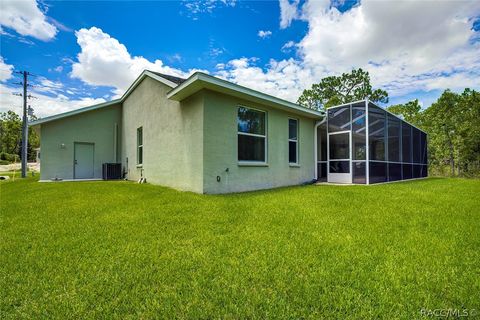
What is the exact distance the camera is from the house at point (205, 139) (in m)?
7.00

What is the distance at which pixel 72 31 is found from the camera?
10750 mm

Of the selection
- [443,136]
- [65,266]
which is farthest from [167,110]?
[443,136]

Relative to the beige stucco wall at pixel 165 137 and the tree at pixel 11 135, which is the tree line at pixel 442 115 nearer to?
the beige stucco wall at pixel 165 137

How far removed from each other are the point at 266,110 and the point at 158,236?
20.0 ft

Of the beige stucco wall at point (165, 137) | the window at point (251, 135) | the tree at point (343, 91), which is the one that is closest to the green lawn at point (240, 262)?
the beige stucco wall at point (165, 137)

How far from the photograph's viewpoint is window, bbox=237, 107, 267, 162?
771 cm

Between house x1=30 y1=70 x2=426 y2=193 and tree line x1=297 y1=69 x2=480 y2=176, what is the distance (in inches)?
633

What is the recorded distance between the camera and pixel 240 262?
2693 mm

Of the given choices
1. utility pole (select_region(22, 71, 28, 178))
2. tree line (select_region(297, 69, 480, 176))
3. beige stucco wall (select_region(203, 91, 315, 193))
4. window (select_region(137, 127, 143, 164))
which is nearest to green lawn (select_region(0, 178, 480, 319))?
beige stucco wall (select_region(203, 91, 315, 193))

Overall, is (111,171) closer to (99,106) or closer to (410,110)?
(99,106)

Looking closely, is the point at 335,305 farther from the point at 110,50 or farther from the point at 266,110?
the point at 110,50

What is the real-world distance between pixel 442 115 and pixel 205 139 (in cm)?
2928

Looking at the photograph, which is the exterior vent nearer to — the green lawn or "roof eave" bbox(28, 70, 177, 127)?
"roof eave" bbox(28, 70, 177, 127)

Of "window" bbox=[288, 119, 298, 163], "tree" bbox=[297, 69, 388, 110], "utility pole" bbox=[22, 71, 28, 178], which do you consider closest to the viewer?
"window" bbox=[288, 119, 298, 163]
